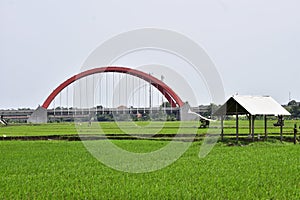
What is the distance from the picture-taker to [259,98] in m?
29.7

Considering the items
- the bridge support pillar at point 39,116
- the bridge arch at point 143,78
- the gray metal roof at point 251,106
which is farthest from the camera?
the bridge support pillar at point 39,116

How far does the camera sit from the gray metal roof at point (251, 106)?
2763 centimetres

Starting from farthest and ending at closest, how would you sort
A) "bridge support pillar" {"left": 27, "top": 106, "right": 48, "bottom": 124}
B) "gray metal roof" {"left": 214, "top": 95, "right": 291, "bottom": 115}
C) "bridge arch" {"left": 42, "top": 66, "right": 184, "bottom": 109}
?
1. "bridge support pillar" {"left": 27, "top": 106, "right": 48, "bottom": 124}
2. "bridge arch" {"left": 42, "top": 66, "right": 184, "bottom": 109}
3. "gray metal roof" {"left": 214, "top": 95, "right": 291, "bottom": 115}

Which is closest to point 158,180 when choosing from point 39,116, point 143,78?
point 143,78

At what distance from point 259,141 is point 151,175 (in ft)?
49.7

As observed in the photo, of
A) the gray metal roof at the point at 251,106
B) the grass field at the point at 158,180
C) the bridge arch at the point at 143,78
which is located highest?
the bridge arch at the point at 143,78

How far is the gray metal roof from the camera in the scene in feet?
90.6

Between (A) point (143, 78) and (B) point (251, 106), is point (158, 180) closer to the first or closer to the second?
(B) point (251, 106)

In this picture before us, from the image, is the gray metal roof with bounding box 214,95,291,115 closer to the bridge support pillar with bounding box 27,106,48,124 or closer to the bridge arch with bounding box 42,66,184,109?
the bridge arch with bounding box 42,66,184,109

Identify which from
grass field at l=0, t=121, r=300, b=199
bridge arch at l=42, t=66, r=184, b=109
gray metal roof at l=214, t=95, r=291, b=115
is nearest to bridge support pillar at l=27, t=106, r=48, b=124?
bridge arch at l=42, t=66, r=184, b=109

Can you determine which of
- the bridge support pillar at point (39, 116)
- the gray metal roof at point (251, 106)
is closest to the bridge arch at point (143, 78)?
the bridge support pillar at point (39, 116)

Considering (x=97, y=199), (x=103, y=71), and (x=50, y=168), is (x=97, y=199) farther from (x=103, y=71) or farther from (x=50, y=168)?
(x=103, y=71)

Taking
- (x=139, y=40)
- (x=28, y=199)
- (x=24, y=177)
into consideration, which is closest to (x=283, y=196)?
(x=28, y=199)

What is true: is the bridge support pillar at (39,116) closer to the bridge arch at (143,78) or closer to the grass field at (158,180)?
the bridge arch at (143,78)
